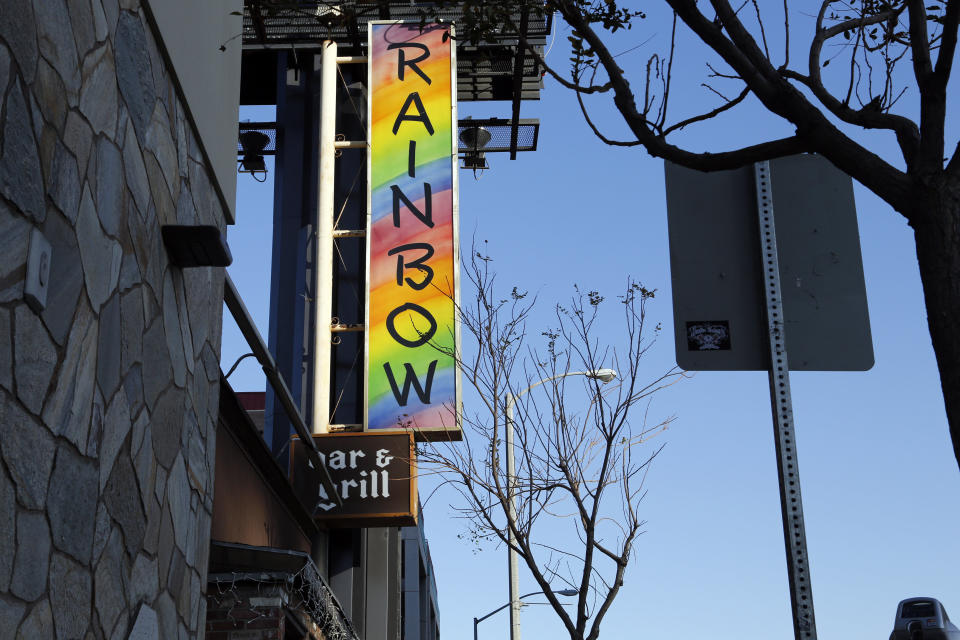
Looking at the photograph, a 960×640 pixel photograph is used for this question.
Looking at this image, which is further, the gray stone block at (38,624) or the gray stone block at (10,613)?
the gray stone block at (38,624)

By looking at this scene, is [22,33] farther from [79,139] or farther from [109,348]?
[109,348]

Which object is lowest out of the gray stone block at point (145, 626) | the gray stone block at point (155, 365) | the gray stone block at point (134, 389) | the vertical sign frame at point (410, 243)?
the gray stone block at point (145, 626)

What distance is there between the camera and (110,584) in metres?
5.17

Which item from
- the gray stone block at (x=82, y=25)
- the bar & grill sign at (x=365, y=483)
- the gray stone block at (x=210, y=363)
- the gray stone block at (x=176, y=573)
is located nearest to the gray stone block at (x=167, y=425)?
the gray stone block at (x=176, y=573)

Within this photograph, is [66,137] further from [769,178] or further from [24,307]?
[769,178]

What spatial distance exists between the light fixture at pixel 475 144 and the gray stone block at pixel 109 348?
1522 centimetres

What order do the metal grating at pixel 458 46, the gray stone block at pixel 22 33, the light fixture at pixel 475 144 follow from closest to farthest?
the gray stone block at pixel 22 33, the metal grating at pixel 458 46, the light fixture at pixel 475 144

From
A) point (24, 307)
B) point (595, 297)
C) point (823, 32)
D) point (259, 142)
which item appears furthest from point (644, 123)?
point (259, 142)

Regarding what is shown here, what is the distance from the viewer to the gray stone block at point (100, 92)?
504 cm

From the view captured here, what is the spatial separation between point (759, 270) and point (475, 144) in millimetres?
15803

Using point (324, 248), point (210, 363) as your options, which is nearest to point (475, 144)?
point (324, 248)

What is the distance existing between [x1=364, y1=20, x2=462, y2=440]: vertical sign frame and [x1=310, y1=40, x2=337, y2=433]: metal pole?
79 centimetres

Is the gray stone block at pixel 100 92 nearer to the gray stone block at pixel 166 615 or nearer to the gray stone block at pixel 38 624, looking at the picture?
the gray stone block at pixel 38 624

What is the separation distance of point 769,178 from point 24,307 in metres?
3.04
